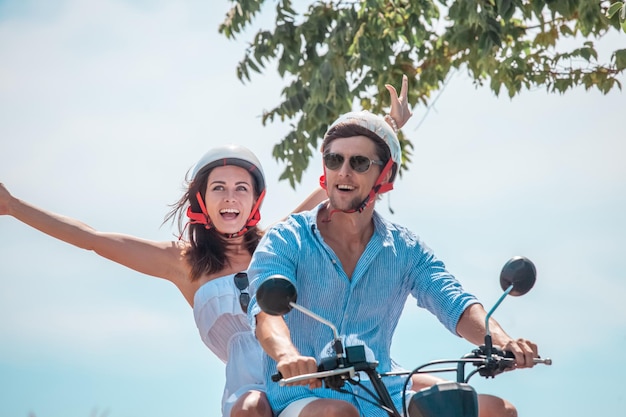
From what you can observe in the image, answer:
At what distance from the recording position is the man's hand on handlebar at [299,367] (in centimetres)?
414

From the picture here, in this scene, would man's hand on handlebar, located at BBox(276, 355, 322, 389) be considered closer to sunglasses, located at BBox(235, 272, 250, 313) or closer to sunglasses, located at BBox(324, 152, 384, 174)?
sunglasses, located at BBox(324, 152, 384, 174)

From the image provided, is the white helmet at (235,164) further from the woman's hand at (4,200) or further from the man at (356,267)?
the man at (356,267)

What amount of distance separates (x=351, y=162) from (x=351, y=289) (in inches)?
21.3

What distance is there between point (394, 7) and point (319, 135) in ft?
5.26

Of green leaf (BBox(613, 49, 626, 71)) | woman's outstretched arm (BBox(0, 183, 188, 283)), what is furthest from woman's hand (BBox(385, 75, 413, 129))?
green leaf (BBox(613, 49, 626, 71))

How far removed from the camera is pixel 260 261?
489cm

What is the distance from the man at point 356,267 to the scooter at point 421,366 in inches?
10.9

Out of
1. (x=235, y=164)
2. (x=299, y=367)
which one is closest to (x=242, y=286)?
(x=235, y=164)

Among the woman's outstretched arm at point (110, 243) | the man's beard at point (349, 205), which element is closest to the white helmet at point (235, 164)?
the woman's outstretched arm at point (110, 243)

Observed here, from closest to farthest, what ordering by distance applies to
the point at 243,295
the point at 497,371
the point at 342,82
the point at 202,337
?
the point at 497,371 → the point at 243,295 → the point at 202,337 → the point at 342,82

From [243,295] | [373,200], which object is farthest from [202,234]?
[373,200]

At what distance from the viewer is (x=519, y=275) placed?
4566 millimetres

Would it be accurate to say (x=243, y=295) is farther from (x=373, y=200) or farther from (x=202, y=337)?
(x=373, y=200)

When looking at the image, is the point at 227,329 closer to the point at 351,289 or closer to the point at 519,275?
the point at 351,289
